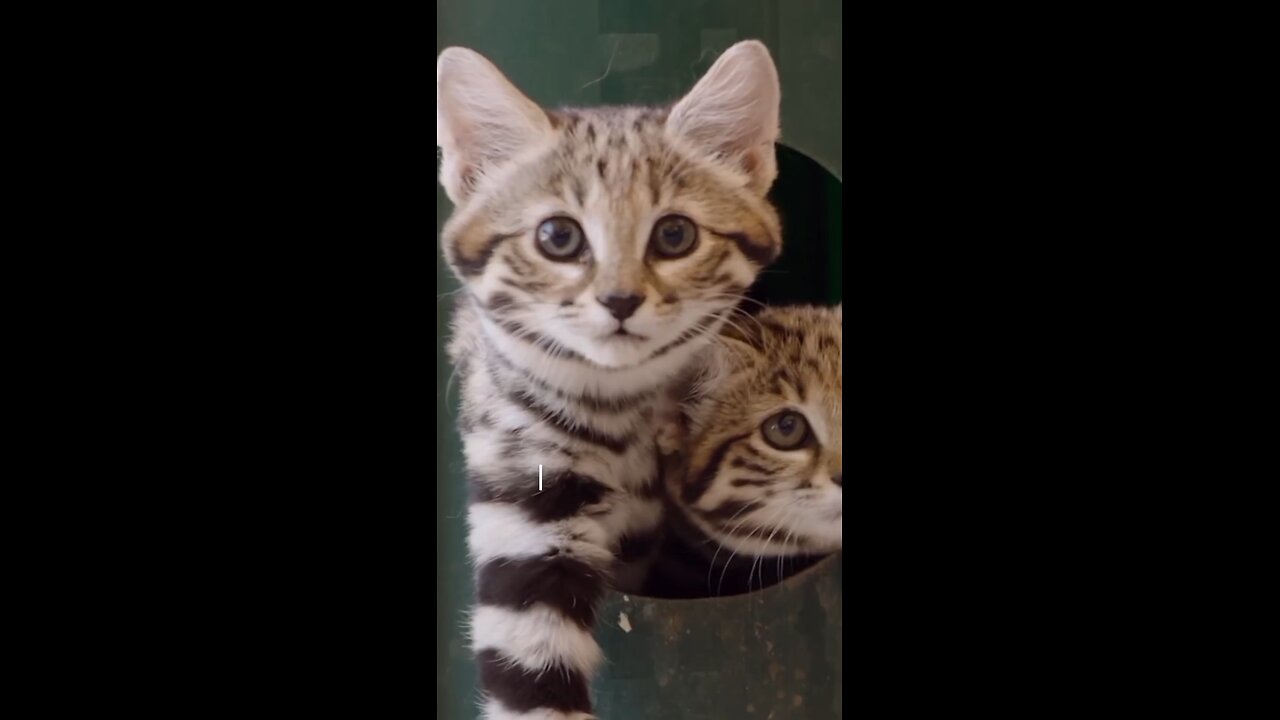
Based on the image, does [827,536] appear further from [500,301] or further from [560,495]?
[500,301]

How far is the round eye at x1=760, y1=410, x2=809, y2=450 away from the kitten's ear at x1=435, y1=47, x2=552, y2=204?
1.93 ft

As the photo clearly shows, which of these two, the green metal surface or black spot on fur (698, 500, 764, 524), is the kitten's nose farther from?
black spot on fur (698, 500, 764, 524)

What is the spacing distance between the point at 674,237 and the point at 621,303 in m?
0.14

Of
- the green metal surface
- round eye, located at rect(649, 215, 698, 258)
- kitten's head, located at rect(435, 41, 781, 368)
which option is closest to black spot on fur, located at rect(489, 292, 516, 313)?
kitten's head, located at rect(435, 41, 781, 368)

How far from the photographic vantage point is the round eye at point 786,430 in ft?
6.91

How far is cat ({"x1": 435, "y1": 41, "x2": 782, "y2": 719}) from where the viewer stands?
6.57ft

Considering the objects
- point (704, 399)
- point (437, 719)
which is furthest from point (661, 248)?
point (437, 719)

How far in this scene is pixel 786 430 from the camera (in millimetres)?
2113

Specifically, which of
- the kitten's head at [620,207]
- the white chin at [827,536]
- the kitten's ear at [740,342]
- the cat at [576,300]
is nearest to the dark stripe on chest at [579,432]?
the cat at [576,300]

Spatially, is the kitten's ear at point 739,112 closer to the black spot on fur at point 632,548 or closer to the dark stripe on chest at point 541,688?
the black spot on fur at point 632,548

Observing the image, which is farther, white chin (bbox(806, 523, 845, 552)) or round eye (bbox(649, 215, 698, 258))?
white chin (bbox(806, 523, 845, 552))

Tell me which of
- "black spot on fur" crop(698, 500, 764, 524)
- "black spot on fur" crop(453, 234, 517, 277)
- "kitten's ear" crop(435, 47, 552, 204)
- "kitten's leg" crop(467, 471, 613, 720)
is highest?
"kitten's ear" crop(435, 47, 552, 204)

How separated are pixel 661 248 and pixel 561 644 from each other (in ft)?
2.14

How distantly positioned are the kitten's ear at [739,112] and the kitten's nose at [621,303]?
27 cm
